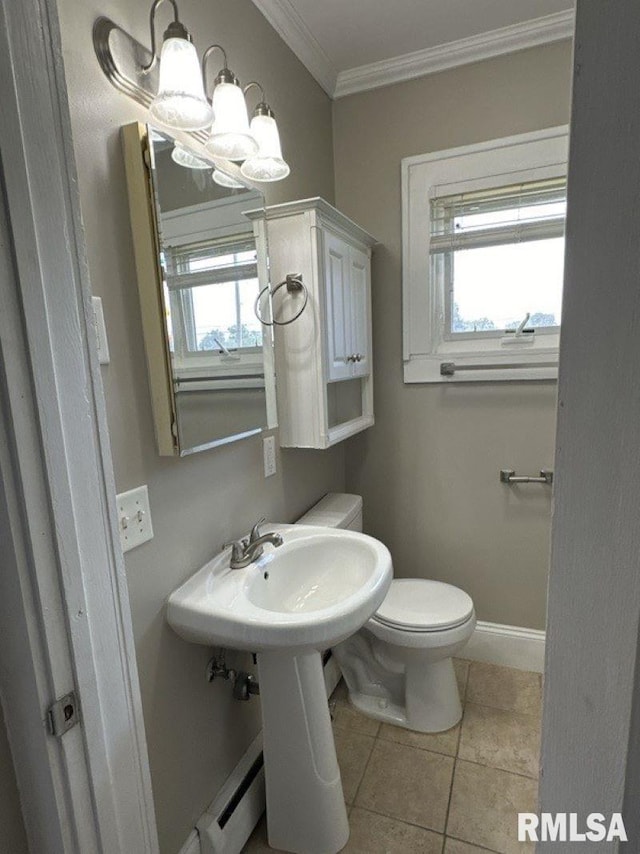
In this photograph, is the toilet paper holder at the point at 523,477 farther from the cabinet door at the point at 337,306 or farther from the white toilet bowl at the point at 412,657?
the cabinet door at the point at 337,306

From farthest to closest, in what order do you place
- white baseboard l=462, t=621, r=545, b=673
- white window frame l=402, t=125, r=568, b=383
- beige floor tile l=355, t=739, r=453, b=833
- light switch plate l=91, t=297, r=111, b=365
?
1. white baseboard l=462, t=621, r=545, b=673
2. white window frame l=402, t=125, r=568, b=383
3. beige floor tile l=355, t=739, r=453, b=833
4. light switch plate l=91, t=297, r=111, b=365

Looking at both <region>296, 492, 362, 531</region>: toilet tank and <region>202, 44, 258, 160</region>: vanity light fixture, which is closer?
<region>202, 44, 258, 160</region>: vanity light fixture

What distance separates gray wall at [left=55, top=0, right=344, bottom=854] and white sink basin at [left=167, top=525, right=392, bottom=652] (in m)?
0.08

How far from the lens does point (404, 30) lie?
163 centimetres

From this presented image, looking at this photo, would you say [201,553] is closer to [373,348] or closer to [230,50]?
[373,348]

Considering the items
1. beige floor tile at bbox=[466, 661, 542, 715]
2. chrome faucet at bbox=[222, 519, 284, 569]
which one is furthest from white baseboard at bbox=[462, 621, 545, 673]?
chrome faucet at bbox=[222, 519, 284, 569]

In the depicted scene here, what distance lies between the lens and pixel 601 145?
39cm

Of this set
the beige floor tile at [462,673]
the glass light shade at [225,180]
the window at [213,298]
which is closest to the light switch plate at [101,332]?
the window at [213,298]

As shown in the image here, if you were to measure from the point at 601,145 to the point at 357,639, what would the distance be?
1.83 meters

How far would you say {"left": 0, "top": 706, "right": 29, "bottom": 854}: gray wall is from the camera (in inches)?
25.1

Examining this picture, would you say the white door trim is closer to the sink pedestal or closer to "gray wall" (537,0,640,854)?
the sink pedestal

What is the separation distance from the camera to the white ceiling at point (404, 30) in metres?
1.51

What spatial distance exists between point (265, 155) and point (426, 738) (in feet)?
6.75

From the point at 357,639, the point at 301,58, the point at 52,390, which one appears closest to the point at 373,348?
the point at 301,58
